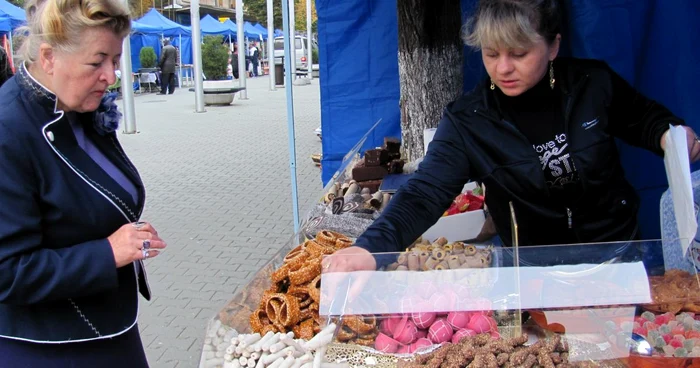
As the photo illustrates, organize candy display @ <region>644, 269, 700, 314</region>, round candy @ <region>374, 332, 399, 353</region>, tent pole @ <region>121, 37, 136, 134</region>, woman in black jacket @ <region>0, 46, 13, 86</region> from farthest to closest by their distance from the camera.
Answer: tent pole @ <region>121, 37, 136, 134</region>
woman in black jacket @ <region>0, 46, 13, 86</region>
round candy @ <region>374, 332, 399, 353</region>
candy display @ <region>644, 269, 700, 314</region>

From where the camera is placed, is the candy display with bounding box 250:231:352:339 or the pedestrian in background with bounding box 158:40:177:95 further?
the pedestrian in background with bounding box 158:40:177:95

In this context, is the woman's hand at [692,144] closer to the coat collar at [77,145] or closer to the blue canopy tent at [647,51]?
the blue canopy tent at [647,51]

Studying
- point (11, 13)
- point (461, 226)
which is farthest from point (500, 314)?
point (11, 13)

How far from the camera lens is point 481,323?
1.78 meters

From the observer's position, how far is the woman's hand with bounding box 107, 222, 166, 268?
5.90 feet

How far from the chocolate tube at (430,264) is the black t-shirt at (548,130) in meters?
0.54

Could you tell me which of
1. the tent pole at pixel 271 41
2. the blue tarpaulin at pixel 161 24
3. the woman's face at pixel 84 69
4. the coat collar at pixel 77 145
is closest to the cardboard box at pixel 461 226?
the coat collar at pixel 77 145

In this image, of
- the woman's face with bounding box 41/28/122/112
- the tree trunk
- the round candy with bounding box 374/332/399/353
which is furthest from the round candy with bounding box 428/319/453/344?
the tree trunk

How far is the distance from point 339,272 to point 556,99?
38.8 inches

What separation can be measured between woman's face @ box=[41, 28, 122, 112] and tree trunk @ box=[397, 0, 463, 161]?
10.7ft

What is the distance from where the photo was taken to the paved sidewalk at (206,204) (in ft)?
14.6

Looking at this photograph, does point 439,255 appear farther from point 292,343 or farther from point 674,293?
point 674,293

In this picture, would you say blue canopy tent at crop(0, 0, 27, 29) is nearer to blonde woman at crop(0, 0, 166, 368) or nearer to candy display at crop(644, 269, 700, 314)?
blonde woman at crop(0, 0, 166, 368)

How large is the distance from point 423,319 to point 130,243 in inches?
33.3
